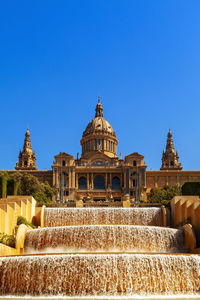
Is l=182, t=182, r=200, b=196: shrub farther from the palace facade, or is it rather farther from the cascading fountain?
the palace facade

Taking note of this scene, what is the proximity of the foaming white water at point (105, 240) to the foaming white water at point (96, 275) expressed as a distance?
647 centimetres

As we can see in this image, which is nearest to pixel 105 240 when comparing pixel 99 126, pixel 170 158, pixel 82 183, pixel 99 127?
pixel 82 183

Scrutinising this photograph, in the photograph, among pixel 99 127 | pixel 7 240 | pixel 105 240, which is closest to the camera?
pixel 7 240

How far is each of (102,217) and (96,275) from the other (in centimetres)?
1541

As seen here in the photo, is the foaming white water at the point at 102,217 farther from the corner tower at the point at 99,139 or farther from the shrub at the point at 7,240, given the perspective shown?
the corner tower at the point at 99,139

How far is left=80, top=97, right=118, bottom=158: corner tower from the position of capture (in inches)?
3727

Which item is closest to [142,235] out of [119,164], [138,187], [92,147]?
[138,187]

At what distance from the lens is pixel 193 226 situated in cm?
2806

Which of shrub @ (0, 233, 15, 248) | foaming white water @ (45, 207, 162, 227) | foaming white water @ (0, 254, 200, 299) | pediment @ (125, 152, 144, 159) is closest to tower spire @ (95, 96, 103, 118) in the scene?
pediment @ (125, 152, 144, 159)

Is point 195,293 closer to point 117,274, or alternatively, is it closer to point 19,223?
point 117,274

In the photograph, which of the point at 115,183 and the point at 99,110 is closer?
the point at 115,183

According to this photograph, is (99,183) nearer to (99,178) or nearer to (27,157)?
(99,178)

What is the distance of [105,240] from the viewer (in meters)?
25.6

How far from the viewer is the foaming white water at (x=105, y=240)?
83.7 feet
